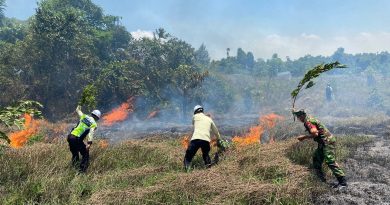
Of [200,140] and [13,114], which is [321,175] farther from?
[13,114]

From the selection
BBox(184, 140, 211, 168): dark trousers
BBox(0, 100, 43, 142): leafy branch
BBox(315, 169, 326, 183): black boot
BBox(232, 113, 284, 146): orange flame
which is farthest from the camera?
BBox(232, 113, 284, 146): orange flame

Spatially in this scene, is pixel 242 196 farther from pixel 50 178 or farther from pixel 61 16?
pixel 61 16

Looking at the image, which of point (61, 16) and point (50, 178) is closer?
point (50, 178)

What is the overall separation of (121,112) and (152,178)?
18631 mm

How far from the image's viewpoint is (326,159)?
681 cm

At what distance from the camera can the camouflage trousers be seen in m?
6.71

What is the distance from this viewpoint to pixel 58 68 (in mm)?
24703

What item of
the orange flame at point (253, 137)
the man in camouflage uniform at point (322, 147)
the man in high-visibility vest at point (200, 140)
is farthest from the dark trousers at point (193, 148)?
the man in camouflage uniform at point (322, 147)

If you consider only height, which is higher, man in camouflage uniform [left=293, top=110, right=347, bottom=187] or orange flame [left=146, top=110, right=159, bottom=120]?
man in camouflage uniform [left=293, top=110, right=347, bottom=187]

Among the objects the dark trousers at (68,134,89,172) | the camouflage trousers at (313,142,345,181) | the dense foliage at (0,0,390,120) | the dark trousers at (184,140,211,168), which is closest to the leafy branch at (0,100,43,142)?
the dark trousers at (68,134,89,172)

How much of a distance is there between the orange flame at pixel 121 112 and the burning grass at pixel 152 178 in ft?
48.9

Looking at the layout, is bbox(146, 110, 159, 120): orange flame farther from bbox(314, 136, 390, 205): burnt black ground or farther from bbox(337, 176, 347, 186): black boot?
bbox(337, 176, 347, 186): black boot

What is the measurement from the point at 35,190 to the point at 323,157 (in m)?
5.22

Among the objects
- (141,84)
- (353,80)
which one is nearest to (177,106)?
(141,84)
